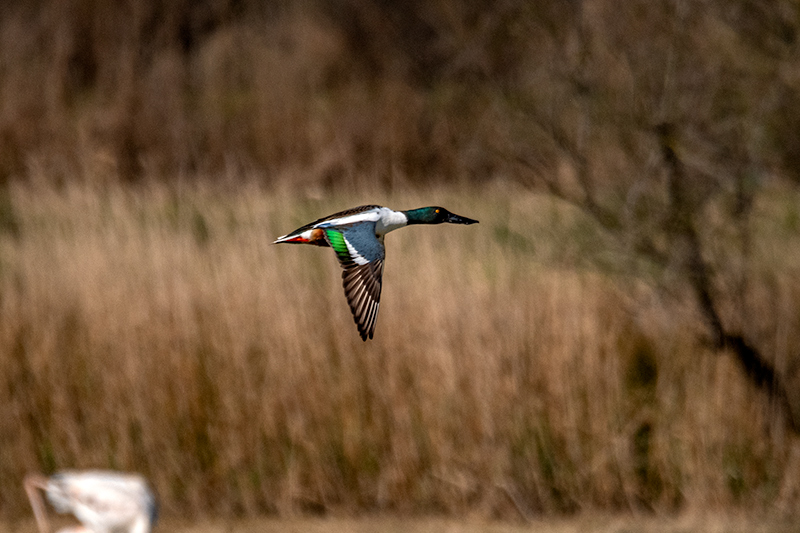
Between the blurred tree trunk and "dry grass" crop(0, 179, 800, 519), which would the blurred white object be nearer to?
"dry grass" crop(0, 179, 800, 519)

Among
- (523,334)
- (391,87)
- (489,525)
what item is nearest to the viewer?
(523,334)

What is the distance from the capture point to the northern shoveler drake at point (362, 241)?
68.1 inches

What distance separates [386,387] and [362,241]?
3.71 metres

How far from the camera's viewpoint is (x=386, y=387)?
18.0 feet

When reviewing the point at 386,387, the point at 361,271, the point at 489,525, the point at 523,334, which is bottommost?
the point at 489,525

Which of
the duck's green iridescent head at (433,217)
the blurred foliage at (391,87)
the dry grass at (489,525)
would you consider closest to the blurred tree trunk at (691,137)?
the blurred foliage at (391,87)

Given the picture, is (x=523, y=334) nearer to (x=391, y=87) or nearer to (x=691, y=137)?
(x=691, y=137)

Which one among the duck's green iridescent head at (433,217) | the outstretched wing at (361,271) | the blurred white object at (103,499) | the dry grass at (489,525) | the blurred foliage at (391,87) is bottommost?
the dry grass at (489,525)

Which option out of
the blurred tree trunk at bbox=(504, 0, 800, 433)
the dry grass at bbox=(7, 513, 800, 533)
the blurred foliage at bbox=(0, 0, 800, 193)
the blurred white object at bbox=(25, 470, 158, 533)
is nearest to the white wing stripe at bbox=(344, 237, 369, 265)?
the blurred white object at bbox=(25, 470, 158, 533)

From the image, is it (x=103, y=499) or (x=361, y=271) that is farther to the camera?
(x=103, y=499)

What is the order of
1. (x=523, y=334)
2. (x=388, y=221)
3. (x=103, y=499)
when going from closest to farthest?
(x=388, y=221) < (x=103, y=499) < (x=523, y=334)

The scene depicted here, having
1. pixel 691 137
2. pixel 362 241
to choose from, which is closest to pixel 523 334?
pixel 691 137

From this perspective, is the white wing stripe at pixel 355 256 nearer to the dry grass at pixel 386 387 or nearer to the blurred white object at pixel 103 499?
the blurred white object at pixel 103 499

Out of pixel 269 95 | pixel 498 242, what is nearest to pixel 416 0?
pixel 269 95
